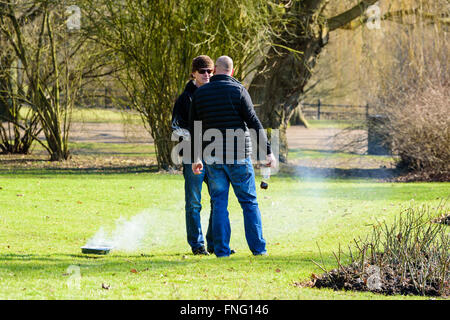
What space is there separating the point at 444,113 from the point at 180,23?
6.95 metres

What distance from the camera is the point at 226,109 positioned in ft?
22.4

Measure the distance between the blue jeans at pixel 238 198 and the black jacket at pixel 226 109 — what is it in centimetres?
16

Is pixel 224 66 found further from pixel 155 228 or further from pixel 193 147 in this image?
pixel 155 228

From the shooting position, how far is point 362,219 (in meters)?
11.0

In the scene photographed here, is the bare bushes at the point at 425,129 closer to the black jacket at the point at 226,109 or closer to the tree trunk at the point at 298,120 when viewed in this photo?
the black jacket at the point at 226,109

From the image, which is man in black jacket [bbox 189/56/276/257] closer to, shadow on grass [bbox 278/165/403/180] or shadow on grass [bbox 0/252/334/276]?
shadow on grass [bbox 0/252/334/276]

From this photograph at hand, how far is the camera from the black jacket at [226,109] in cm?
682

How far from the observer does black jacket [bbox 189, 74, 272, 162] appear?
22.4ft

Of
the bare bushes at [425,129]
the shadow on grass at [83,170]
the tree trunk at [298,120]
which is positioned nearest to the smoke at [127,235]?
the shadow on grass at [83,170]

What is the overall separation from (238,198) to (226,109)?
3.13 ft

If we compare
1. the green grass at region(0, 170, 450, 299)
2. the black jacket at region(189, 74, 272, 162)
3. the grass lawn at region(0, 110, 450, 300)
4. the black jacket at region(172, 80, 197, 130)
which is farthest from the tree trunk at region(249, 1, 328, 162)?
the black jacket at region(189, 74, 272, 162)

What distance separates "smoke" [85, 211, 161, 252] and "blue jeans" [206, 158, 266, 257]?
1428 mm
